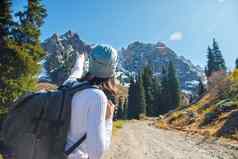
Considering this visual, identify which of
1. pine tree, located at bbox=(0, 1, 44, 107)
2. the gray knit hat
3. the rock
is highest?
pine tree, located at bbox=(0, 1, 44, 107)

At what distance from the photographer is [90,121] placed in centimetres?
196

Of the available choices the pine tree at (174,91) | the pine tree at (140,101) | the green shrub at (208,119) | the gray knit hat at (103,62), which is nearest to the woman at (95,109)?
the gray knit hat at (103,62)

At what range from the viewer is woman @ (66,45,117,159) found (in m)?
1.95

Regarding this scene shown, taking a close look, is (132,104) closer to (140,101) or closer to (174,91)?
(140,101)

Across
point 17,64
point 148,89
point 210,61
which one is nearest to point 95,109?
point 17,64

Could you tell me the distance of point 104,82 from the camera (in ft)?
7.13

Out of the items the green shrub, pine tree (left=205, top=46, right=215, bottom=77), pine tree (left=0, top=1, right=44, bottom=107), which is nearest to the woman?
pine tree (left=0, top=1, right=44, bottom=107)

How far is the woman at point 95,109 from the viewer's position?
1.95 m

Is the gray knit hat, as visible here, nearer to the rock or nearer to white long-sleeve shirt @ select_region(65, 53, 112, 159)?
white long-sleeve shirt @ select_region(65, 53, 112, 159)

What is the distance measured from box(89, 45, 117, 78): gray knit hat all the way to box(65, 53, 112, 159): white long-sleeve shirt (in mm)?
165

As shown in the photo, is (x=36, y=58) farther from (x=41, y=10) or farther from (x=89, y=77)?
(x=89, y=77)

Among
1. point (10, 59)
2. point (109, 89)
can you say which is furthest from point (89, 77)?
point (10, 59)

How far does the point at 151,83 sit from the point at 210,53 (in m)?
16.9

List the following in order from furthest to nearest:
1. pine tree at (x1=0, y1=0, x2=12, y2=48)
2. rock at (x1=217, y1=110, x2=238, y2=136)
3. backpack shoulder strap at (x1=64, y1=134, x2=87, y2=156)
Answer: rock at (x1=217, y1=110, x2=238, y2=136)
pine tree at (x1=0, y1=0, x2=12, y2=48)
backpack shoulder strap at (x1=64, y1=134, x2=87, y2=156)
